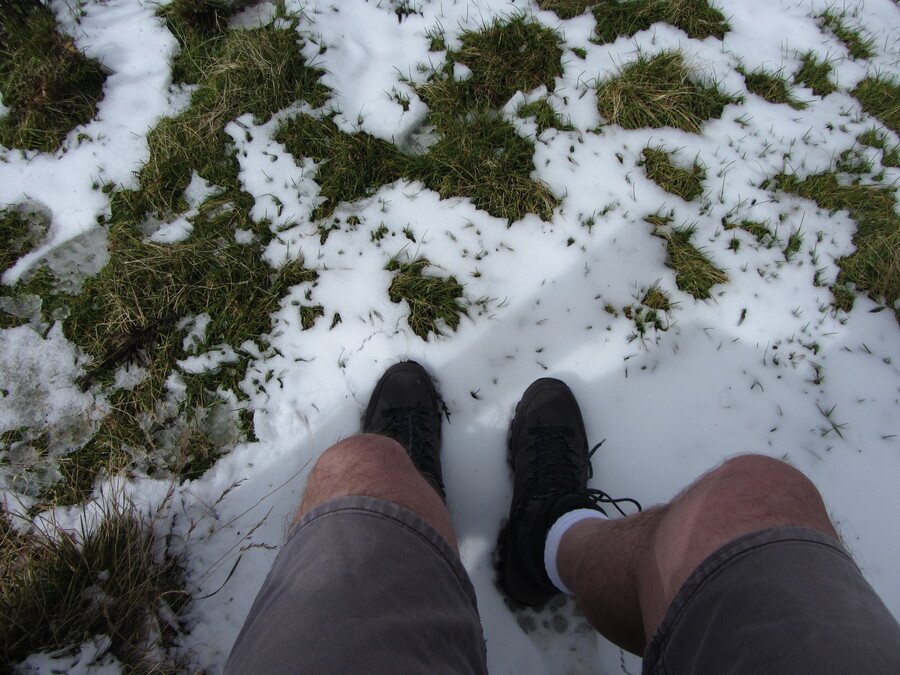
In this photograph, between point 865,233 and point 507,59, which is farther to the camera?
point 507,59

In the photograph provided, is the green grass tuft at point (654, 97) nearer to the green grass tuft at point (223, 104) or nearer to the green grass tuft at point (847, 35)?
the green grass tuft at point (847, 35)

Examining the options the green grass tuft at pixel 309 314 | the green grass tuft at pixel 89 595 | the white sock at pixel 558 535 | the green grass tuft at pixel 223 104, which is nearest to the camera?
the green grass tuft at pixel 89 595

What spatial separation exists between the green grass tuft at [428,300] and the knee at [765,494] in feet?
4.01

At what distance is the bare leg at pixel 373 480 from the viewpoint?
1.29 metres

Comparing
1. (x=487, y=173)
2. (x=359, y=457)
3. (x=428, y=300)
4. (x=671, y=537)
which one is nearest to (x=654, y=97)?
(x=487, y=173)

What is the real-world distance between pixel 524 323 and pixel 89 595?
77.2 inches

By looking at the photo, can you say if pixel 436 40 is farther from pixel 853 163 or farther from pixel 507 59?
pixel 853 163

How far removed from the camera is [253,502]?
1.91 metres

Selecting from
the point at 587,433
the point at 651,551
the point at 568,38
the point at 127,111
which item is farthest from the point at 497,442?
the point at 127,111

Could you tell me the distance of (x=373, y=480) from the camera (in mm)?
1318

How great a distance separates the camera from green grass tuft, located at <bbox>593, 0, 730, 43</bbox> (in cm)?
257

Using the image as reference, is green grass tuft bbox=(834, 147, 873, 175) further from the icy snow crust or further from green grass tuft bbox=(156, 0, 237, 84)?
green grass tuft bbox=(156, 0, 237, 84)

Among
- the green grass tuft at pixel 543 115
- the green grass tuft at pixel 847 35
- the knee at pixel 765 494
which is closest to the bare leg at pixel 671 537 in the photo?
the knee at pixel 765 494

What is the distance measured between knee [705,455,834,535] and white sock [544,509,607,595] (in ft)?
1.77
